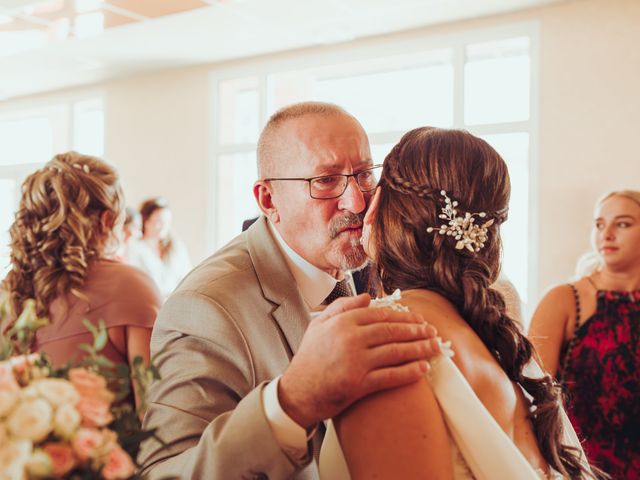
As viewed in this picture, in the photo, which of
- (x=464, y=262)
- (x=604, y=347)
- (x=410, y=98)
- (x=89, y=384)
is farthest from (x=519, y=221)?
(x=89, y=384)

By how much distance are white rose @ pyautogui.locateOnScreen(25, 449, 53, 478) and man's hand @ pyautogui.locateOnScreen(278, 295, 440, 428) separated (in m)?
0.56

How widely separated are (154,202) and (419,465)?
647 centimetres

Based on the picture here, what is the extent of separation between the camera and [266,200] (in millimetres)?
2381

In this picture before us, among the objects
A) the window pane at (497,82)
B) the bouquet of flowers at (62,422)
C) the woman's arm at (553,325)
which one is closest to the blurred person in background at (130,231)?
the window pane at (497,82)

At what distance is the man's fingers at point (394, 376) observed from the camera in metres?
1.25

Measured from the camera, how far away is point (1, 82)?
9.95 m

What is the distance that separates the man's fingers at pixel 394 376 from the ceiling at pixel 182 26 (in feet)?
18.8

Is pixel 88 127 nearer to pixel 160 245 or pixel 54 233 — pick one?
pixel 160 245

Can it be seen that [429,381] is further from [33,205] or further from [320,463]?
[33,205]

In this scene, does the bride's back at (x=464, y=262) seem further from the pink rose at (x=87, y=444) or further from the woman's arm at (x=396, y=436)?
the pink rose at (x=87, y=444)

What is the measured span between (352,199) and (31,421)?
1.56 metres

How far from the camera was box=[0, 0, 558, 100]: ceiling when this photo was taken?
6.72 m

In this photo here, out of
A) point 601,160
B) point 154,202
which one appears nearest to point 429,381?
point 601,160

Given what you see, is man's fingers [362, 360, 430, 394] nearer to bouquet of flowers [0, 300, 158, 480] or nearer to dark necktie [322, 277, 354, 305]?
bouquet of flowers [0, 300, 158, 480]
